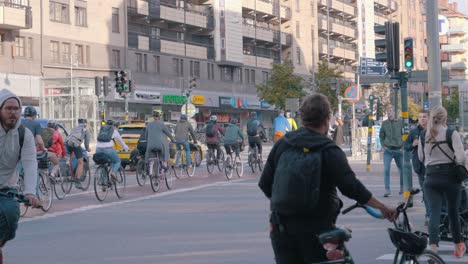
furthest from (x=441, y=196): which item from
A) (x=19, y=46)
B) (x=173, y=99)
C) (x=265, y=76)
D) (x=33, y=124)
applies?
(x=265, y=76)

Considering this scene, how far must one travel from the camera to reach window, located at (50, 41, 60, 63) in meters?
53.3

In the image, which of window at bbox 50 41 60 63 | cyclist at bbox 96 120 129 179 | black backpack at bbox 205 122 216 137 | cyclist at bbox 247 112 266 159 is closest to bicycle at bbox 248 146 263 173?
cyclist at bbox 247 112 266 159

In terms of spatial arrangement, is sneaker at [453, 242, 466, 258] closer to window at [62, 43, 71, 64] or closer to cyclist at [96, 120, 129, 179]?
cyclist at [96, 120, 129, 179]

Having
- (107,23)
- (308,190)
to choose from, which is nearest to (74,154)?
(308,190)

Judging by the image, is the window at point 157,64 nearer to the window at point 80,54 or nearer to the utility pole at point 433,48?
the window at point 80,54

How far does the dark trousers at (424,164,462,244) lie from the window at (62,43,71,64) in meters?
46.6

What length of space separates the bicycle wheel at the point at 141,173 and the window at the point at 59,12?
112 feet

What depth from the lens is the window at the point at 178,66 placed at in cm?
6501

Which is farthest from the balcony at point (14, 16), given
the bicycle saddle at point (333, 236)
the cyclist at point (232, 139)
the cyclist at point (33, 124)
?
the bicycle saddle at point (333, 236)

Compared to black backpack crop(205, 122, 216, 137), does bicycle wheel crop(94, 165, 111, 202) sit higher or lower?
Answer: lower

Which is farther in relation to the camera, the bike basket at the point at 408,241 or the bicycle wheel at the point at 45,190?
the bicycle wheel at the point at 45,190

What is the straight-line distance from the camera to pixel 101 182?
60.2ft

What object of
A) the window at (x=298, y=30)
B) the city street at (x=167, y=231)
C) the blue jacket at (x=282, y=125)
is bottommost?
the city street at (x=167, y=231)

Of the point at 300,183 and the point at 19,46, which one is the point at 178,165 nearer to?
the point at 300,183
